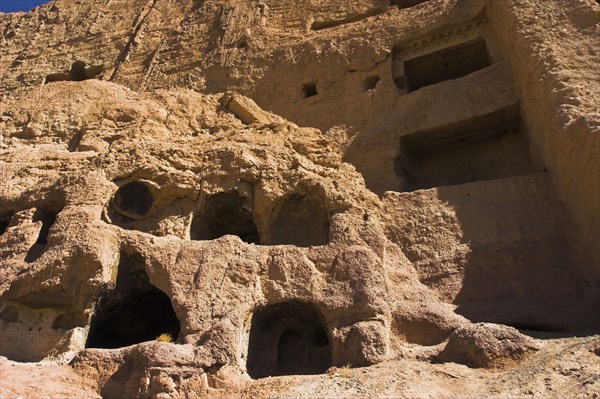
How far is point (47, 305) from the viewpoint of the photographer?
8859mm

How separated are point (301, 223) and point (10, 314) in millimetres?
4202

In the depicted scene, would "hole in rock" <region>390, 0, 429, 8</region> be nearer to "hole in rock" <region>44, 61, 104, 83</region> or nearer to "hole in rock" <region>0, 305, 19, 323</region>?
"hole in rock" <region>44, 61, 104, 83</region>

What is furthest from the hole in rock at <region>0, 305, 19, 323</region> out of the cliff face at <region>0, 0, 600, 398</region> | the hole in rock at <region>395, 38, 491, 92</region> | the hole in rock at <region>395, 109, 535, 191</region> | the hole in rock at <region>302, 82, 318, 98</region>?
the hole in rock at <region>395, 38, 491, 92</region>

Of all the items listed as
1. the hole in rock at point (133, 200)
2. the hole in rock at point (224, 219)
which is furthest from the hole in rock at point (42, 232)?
the hole in rock at point (224, 219)

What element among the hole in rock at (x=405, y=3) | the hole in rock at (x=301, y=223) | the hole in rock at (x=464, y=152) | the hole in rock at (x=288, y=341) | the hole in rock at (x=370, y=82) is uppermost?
the hole in rock at (x=405, y=3)

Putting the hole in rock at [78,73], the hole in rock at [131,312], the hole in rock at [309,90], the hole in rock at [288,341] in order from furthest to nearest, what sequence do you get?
the hole in rock at [78,73]
the hole in rock at [309,90]
the hole in rock at [131,312]
the hole in rock at [288,341]

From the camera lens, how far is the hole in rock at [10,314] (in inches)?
346

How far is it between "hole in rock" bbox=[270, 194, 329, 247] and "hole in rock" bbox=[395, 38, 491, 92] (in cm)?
515

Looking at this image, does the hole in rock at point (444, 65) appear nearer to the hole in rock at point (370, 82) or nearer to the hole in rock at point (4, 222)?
the hole in rock at point (370, 82)

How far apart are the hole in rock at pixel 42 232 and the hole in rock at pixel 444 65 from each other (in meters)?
7.62

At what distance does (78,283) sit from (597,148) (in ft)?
22.7

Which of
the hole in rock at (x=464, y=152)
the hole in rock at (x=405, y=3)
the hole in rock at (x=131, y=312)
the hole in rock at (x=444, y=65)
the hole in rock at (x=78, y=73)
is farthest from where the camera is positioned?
the hole in rock at (x=78, y=73)

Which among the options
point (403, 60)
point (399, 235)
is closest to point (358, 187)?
point (399, 235)

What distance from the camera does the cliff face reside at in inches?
296
